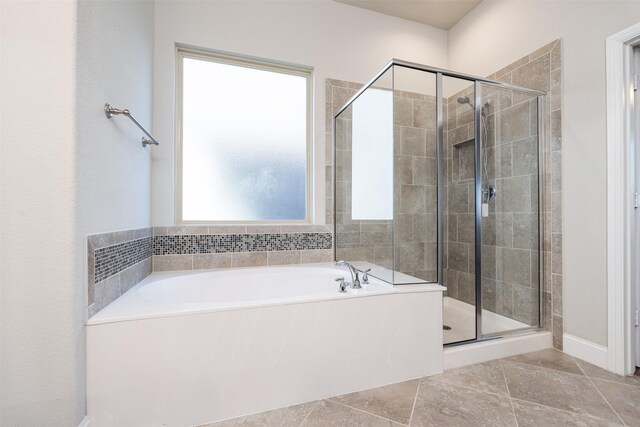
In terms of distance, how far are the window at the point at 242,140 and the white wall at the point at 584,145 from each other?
189 centimetres

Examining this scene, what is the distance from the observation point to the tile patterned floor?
1.32 m

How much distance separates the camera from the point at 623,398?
147cm

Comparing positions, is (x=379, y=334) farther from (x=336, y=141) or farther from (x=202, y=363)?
(x=336, y=141)

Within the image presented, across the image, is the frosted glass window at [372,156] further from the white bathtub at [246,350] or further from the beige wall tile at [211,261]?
the beige wall tile at [211,261]

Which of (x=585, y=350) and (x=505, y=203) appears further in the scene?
(x=505, y=203)

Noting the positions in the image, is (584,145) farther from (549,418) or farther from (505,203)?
(549,418)

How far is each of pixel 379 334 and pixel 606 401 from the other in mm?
1138

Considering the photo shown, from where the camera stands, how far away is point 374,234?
218cm

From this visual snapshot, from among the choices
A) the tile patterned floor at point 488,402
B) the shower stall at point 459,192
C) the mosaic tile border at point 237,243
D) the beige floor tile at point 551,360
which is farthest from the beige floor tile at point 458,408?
the mosaic tile border at point 237,243

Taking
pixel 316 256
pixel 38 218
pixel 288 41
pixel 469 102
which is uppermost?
pixel 288 41

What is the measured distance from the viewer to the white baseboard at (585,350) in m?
1.76

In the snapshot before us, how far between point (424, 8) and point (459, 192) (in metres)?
1.86

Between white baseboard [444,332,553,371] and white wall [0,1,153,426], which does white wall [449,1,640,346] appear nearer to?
white baseboard [444,332,553,371]

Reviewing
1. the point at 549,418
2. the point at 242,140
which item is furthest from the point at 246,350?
the point at 242,140
